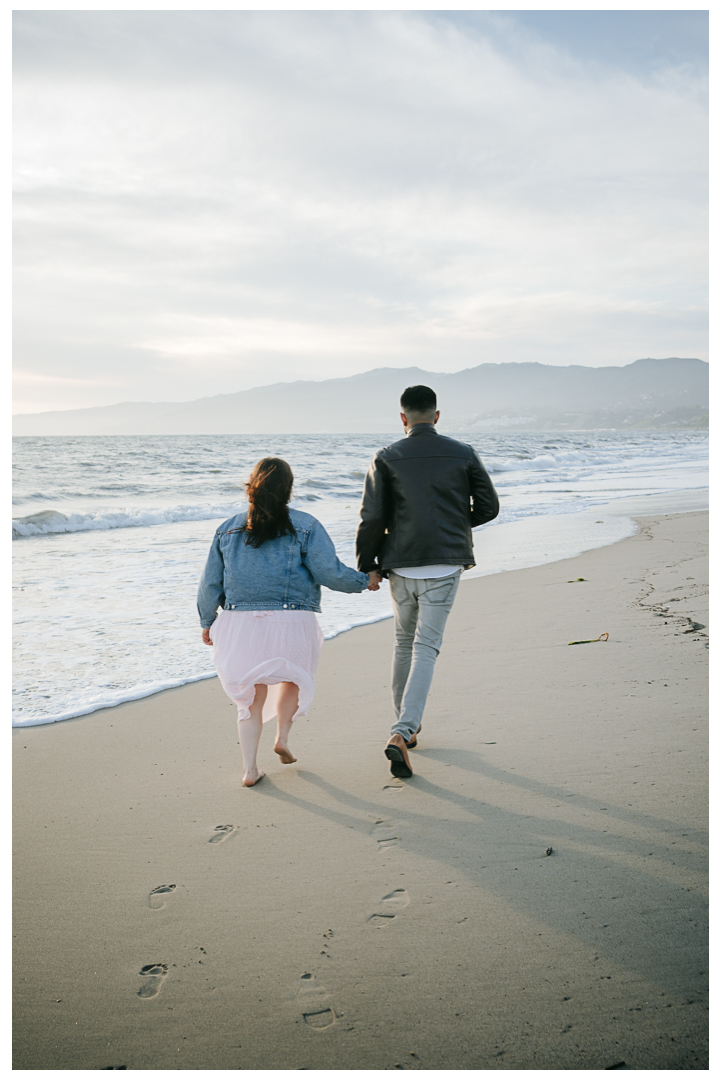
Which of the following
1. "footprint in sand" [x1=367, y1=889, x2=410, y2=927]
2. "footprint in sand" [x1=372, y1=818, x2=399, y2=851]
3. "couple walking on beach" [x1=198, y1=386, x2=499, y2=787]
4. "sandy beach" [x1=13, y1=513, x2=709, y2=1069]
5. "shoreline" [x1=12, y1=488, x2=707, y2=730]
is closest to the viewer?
"sandy beach" [x1=13, y1=513, x2=709, y2=1069]

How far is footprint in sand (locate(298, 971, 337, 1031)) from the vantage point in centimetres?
185

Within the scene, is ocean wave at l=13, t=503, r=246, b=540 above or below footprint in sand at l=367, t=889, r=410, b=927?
above

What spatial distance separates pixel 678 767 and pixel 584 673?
4.68 ft

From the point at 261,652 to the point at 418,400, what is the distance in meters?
1.62

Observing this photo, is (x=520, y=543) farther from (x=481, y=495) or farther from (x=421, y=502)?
(x=421, y=502)

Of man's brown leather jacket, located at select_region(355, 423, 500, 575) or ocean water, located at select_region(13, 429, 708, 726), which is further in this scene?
ocean water, located at select_region(13, 429, 708, 726)

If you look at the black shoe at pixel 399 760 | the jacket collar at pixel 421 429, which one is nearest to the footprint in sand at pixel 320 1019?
the black shoe at pixel 399 760

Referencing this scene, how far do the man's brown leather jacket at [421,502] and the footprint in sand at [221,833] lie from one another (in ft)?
4.82

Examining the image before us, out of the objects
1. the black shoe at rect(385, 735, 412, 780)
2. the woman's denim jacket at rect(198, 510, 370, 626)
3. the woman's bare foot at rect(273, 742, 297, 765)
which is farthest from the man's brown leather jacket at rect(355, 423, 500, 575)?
the woman's bare foot at rect(273, 742, 297, 765)

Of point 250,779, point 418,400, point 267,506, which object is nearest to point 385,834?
point 250,779

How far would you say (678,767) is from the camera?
314 cm

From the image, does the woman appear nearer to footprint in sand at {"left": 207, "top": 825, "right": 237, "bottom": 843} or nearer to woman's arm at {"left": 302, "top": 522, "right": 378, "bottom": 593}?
woman's arm at {"left": 302, "top": 522, "right": 378, "bottom": 593}

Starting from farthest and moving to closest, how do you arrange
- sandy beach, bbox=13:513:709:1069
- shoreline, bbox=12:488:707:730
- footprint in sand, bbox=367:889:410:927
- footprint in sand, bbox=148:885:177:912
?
shoreline, bbox=12:488:707:730
footprint in sand, bbox=148:885:177:912
footprint in sand, bbox=367:889:410:927
sandy beach, bbox=13:513:709:1069

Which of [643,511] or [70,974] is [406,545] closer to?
[70,974]
